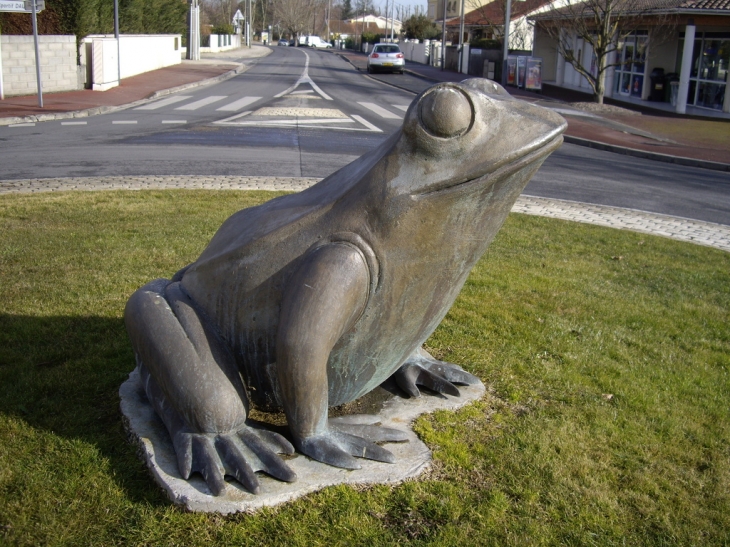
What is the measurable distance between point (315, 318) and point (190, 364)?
26.9 inches

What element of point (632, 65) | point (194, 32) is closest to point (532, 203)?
point (632, 65)

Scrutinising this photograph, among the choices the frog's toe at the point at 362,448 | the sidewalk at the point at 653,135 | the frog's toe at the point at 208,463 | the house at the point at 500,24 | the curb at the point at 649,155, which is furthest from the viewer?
the house at the point at 500,24

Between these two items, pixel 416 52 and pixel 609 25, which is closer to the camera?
pixel 609 25

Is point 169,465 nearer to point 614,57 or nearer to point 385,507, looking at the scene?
point 385,507

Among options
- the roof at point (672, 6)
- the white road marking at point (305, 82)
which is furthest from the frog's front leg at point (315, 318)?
the roof at point (672, 6)

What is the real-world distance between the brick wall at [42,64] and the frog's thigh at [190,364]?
1978cm

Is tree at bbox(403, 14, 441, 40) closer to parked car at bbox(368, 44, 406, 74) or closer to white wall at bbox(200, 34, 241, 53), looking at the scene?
white wall at bbox(200, 34, 241, 53)

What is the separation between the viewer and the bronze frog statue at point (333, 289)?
2.76m

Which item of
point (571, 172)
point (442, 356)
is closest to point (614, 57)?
point (571, 172)

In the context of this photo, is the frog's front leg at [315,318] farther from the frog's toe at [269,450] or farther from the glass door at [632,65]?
the glass door at [632,65]

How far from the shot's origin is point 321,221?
301cm

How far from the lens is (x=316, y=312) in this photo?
282cm

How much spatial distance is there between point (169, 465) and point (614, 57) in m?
32.1

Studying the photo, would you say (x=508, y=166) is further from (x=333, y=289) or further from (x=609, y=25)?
(x=609, y=25)
